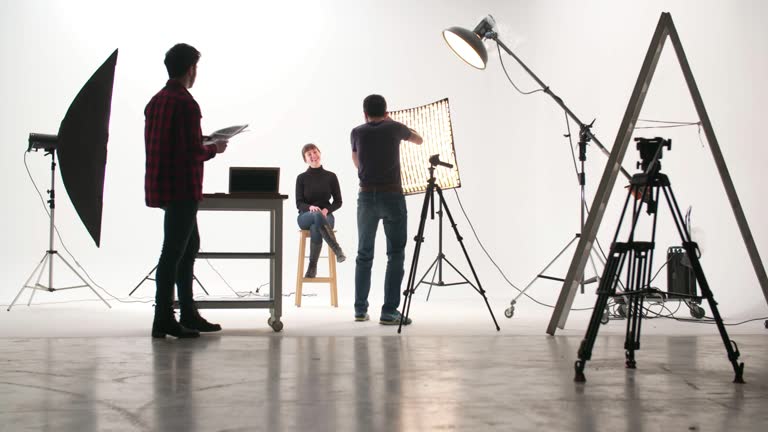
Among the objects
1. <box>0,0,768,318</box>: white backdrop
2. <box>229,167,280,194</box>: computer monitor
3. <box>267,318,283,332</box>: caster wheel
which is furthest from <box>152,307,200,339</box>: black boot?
<box>0,0,768,318</box>: white backdrop

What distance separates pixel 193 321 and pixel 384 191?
4.15ft

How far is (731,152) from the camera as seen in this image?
196 inches

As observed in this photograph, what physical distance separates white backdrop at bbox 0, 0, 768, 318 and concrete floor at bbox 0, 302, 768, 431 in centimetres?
302

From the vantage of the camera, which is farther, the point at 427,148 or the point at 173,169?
the point at 427,148

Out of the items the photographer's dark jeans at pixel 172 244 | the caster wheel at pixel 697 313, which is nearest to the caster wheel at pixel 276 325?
the photographer's dark jeans at pixel 172 244

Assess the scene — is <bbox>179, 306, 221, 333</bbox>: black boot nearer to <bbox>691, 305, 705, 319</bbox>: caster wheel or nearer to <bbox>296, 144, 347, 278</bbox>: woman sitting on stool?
<bbox>296, 144, 347, 278</bbox>: woman sitting on stool

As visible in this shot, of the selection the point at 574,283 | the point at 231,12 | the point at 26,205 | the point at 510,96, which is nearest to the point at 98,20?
the point at 231,12

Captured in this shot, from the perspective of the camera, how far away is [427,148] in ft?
17.3

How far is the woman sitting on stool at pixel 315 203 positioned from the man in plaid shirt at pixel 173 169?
2246 mm

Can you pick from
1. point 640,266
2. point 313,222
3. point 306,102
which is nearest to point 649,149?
point 640,266

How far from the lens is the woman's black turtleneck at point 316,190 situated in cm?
597

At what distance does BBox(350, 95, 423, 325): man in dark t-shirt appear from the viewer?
4328 millimetres

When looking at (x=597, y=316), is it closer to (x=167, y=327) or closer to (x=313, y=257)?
(x=167, y=327)

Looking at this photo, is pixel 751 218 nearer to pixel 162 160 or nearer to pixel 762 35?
pixel 762 35
